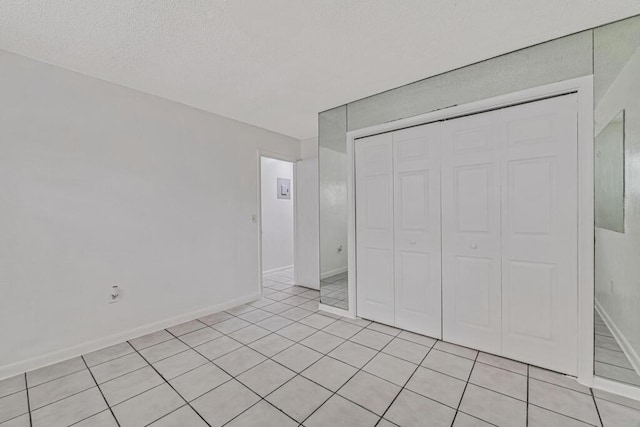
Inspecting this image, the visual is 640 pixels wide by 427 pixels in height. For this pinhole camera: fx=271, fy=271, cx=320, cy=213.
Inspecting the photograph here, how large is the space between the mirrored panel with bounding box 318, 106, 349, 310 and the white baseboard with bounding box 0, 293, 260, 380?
56.2 inches

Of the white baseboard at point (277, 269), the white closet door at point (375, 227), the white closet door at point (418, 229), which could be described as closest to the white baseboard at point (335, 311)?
the white closet door at point (375, 227)

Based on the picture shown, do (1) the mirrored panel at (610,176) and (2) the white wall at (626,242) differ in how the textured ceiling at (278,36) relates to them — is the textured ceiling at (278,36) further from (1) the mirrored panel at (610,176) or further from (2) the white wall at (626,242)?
(1) the mirrored panel at (610,176)

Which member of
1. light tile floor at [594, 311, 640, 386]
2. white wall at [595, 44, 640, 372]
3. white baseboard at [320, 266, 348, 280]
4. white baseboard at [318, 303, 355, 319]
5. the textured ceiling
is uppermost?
the textured ceiling

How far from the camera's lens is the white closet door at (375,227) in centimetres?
297

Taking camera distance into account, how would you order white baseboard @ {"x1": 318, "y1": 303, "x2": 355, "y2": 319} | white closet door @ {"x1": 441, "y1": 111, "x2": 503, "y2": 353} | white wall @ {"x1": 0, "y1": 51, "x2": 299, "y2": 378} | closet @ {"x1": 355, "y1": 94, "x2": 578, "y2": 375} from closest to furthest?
closet @ {"x1": 355, "y1": 94, "x2": 578, "y2": 375}
white wall @ {"x1": 0, "y1": 51, "x2": 299, "y2": 378}
white closet door @ {"x1": 441, "y1": 111, "x2": 503, "y2": 353}
white baseboard @ {"x1": 318, "y1": 303, "x2": 355, "y2": 319}

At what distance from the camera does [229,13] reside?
175cm

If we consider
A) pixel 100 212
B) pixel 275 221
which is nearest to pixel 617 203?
pixel 100 212

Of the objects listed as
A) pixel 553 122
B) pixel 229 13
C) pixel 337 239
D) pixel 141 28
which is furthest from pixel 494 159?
pixel 141 28

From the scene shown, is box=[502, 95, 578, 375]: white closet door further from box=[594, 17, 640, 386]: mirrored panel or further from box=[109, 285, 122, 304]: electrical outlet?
box=[109, 285, 122, 304]: electrical outlet

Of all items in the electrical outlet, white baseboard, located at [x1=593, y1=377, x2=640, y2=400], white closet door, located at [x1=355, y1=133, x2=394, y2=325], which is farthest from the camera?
white closet door, located at [x1=355, y1=133, x2=394, y2=325]

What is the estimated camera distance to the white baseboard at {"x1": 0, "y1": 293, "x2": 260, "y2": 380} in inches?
84.6

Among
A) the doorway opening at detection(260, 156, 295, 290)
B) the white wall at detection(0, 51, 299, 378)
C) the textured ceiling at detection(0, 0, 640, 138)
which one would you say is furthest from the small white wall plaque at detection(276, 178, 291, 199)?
the textured ceiling at detection(0, 0, 640, 138)

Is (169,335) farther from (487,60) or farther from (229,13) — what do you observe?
(487,60)

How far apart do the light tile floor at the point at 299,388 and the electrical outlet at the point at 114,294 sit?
0.44 meters
